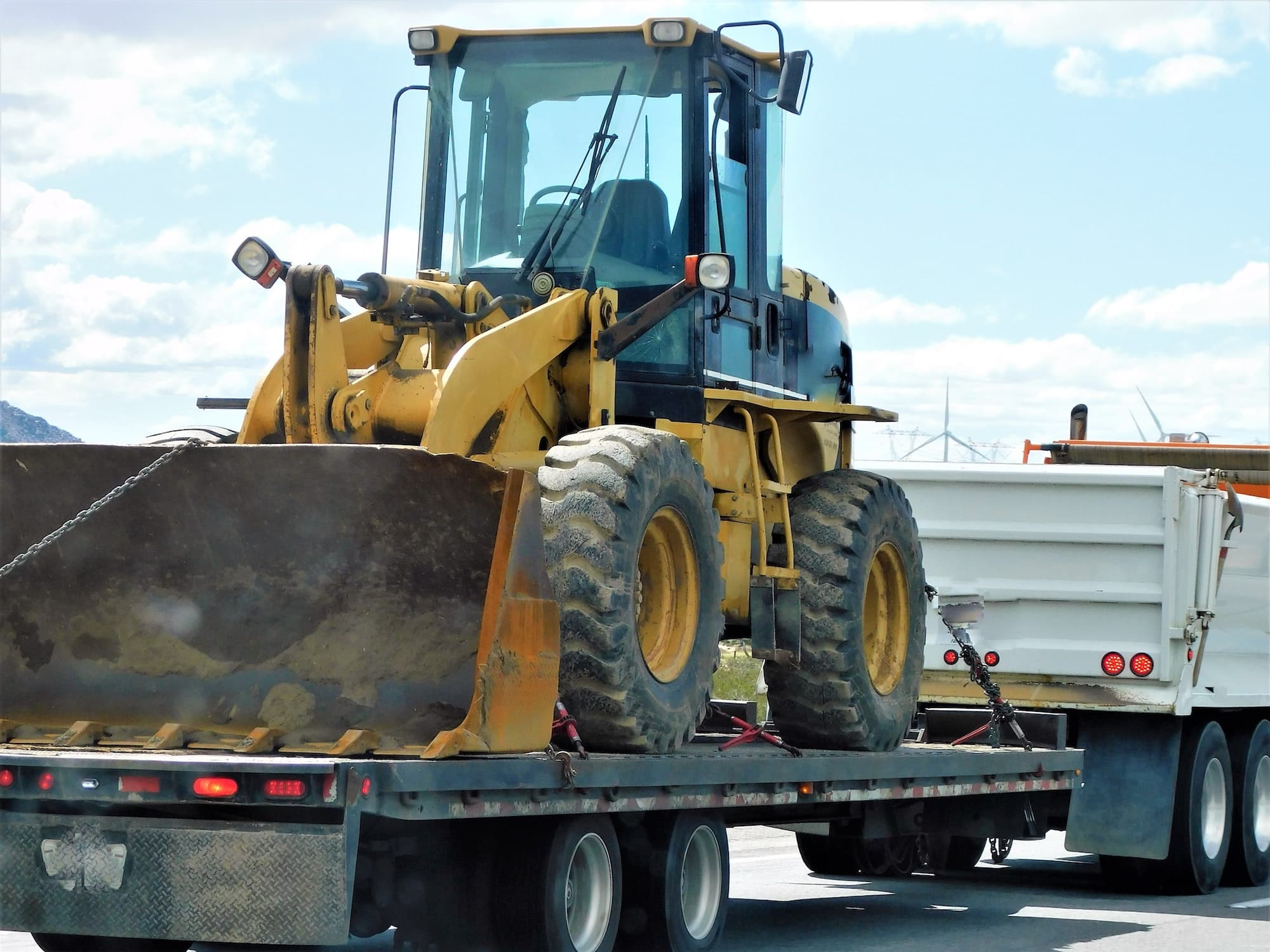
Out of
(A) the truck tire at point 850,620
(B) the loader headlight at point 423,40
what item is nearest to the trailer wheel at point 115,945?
(A) the truck tire at point 850,620

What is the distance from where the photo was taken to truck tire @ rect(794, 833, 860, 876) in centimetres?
1307

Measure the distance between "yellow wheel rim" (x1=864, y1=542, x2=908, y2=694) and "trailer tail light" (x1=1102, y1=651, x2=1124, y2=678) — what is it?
2151 mm

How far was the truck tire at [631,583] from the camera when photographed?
7.72 m

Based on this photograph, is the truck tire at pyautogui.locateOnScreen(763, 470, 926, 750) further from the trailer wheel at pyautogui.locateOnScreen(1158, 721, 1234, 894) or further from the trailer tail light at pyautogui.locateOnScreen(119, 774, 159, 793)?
the trailer tail light at pyautogui.locateOnScreen(119, 774, 159, 793)

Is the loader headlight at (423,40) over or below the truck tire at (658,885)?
over

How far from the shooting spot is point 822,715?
10.0 metres

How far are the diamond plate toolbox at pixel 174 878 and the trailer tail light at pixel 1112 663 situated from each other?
7.23 meters

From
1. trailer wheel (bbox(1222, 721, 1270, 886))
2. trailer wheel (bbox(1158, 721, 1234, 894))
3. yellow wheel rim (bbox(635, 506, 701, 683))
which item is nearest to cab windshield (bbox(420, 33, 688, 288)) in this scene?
yellow wheel rim (bbox(635, 506, 701, 683))

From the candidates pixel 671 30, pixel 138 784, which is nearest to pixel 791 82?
pixel 671 30

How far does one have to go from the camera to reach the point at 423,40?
10008mm

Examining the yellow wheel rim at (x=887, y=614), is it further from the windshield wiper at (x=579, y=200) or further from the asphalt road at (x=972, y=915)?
the windshield wiper at (x=579, y=200)

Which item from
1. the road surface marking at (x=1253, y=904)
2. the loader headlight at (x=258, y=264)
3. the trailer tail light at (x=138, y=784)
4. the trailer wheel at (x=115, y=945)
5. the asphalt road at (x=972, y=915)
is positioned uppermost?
the loader headlight at (x=258, y=264)

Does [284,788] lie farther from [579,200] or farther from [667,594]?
[579,200]

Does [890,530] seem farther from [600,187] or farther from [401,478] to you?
[401,478]
